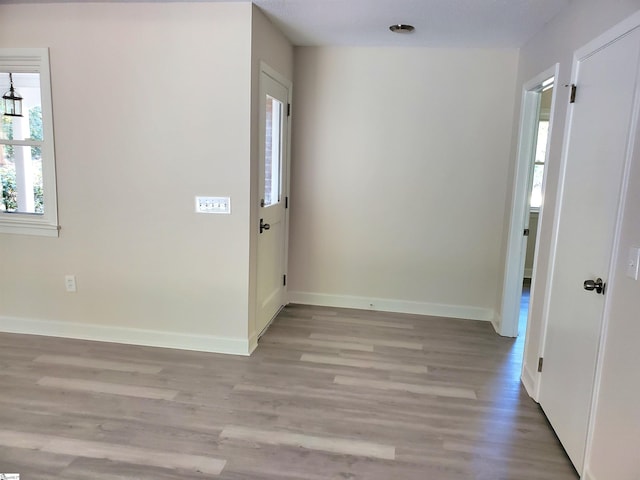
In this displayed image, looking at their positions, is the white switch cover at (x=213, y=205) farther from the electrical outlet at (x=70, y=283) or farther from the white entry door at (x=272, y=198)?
the electrical outlet at (x=70, y=283)

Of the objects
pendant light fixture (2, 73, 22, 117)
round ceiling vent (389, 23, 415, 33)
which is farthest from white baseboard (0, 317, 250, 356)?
round ceiling vent (389, 23, 415, 33)

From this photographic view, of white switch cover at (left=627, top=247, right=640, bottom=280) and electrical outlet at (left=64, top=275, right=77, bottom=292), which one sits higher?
white switch cover at (left=627, top=247, right=640, bottom=280)

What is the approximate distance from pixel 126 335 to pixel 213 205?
1.26 meters

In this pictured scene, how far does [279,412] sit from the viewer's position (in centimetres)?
267

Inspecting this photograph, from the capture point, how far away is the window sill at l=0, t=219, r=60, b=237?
3.53 m

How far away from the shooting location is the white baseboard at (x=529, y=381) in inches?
115

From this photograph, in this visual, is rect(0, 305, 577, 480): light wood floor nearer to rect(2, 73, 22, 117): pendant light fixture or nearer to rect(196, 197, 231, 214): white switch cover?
rect(196, 197, 231, 214): white switch cover

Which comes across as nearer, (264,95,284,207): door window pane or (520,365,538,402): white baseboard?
(520,365,538,402): white baseboard

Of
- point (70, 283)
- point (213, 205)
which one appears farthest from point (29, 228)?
point (213, 205)

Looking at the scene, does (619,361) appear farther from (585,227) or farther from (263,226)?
(263,226)

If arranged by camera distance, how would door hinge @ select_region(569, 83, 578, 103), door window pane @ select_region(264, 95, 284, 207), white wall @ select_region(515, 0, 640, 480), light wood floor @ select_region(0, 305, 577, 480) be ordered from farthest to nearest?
1. door window pane @ select_region(264, 95, 284, 207)
2. door hinge @ select_region(569, 83, 578, 103)
3. light wood floor @ select_region(0, 305, 577, 480)
4. white wall @ select_region(515, 0, 640, 480)

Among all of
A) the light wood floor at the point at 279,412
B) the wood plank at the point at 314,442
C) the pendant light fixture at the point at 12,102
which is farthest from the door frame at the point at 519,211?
the pendant light fixture at the point at 12,102

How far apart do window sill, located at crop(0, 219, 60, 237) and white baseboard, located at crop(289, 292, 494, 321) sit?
2169 mm

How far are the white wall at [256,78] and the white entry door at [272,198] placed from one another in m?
0.10
